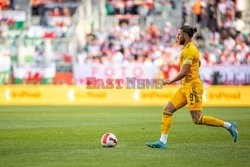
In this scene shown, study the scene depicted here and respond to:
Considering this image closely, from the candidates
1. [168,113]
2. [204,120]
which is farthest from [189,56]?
[204,120]

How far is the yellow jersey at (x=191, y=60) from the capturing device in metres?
14.0

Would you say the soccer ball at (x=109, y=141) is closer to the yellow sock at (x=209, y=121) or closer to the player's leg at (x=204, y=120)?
the player's leg at (x=204, y=120)

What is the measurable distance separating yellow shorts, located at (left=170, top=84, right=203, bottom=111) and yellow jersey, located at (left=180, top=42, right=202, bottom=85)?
127mm

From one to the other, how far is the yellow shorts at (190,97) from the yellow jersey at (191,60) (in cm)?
13

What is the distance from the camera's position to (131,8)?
1465 inches

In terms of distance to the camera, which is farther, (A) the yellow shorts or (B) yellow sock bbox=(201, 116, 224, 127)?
→ (B) yellow sock bbox=(201, 116, 224, 127)

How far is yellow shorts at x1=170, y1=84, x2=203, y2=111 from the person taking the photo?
14.0m

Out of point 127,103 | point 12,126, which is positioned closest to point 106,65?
point 127,103

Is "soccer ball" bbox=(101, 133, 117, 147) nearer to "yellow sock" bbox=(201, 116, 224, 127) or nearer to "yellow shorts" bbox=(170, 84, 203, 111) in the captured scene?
"yellow shorts" bbox=(170, 84, 203, 111)

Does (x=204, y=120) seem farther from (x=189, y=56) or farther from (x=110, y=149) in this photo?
(x=110, y=149)

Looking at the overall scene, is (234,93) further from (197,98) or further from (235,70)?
(197,98)

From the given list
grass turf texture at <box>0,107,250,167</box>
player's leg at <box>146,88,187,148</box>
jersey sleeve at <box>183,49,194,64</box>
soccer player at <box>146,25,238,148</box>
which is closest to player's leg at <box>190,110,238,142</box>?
soccer player at <box>146,25,238,148</box>

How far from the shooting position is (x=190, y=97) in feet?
45.8

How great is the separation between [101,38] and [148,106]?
17.4 ft
